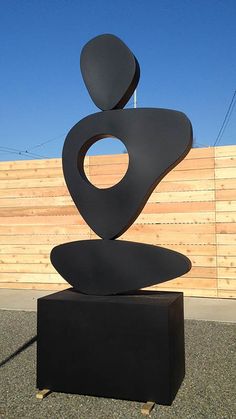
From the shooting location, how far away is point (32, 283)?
812 cm

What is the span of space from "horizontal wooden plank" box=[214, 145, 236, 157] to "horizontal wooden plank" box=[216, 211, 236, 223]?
2.90 feet

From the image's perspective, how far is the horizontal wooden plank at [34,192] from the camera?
7996 millimetres

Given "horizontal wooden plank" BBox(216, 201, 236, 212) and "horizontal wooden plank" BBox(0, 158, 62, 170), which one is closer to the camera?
"horizontal wooden plank" BBox(216, 201, 236, 212)

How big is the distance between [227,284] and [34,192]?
145 inches

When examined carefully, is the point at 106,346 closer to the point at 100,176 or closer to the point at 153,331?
the point at 153,331

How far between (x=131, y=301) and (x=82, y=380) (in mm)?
742

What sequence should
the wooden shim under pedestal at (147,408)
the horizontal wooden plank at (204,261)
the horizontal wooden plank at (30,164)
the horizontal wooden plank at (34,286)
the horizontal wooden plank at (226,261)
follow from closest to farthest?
the wooden shim under pedestal at (147,408) → the horizontal wooden plank at (226,261) → the horizontal wooden plank at (204,261) → the horizontal wooden plank at (34,286) → the horizontal wooden plank at (30,164)

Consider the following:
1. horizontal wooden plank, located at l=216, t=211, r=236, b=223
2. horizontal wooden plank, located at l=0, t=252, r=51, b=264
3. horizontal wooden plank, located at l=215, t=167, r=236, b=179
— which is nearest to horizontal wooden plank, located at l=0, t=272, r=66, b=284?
horizontal wooden plank, located at l=0, t=252, r=51, b=264

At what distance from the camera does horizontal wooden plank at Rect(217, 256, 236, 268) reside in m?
6.93

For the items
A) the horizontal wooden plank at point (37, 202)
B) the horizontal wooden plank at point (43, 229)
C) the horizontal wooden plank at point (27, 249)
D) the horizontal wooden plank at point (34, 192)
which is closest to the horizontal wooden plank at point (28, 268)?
the horizontal wooden plank at point (27, 249)

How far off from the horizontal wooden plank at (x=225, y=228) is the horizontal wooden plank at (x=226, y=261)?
1.29 feet

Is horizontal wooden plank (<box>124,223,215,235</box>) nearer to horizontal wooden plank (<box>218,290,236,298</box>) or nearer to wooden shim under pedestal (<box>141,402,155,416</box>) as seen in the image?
horizontal wooden plank (<box>218,290,236,298</box>)

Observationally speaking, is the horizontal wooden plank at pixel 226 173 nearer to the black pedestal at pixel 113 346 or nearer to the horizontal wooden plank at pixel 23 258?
the horizontal wooden plank at pixel 23 258

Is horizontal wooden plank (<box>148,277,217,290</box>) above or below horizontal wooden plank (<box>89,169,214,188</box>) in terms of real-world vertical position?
below
